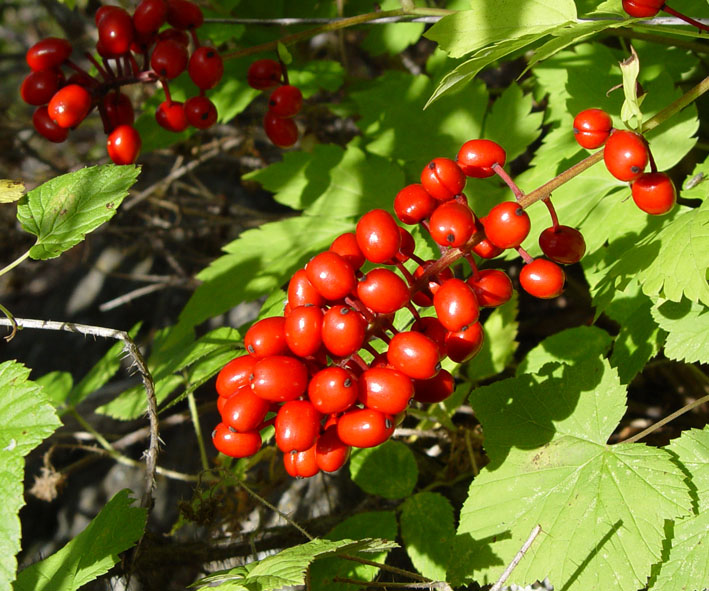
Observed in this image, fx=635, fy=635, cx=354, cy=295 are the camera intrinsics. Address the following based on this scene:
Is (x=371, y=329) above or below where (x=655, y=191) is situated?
below

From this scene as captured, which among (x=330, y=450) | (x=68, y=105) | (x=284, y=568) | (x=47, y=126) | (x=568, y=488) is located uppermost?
(x=68, y=105)

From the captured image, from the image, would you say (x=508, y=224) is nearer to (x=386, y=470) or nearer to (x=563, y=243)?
(x=563, y=243)

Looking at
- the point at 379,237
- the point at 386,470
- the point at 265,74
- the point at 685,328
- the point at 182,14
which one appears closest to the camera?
the point at 379,237

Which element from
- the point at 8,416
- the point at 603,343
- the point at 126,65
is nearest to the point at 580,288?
the point at 603,343

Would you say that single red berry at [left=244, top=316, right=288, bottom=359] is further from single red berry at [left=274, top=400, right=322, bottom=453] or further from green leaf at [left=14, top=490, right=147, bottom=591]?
green leaf at [left=14, top=490, right=147, bottom=591]

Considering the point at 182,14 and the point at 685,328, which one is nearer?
the point at 685,328

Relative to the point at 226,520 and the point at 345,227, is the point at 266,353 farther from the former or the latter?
the point at 226,520

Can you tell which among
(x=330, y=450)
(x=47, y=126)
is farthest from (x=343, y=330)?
(x=47, y=126)
